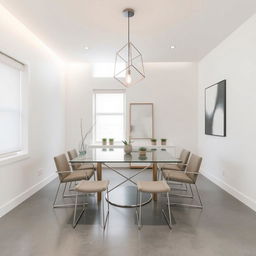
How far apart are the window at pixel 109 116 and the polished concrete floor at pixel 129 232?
8.99 feet

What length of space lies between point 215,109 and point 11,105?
3.98 meters

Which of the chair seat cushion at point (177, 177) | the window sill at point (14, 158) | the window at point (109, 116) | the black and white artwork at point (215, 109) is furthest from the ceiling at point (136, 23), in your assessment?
the chair seat cushion at point (177, 177)

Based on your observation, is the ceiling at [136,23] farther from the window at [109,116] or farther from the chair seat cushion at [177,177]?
the chair seat cushion at [177,177]

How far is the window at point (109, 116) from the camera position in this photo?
559 centimetres

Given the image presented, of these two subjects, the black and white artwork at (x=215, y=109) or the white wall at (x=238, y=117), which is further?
the black and white artwork at (x=215, y=109)

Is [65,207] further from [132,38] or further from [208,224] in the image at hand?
[132,38]

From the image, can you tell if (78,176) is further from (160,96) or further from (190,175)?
(160,96)

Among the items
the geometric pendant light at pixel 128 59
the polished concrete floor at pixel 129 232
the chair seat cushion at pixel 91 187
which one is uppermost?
the geometric pendant light at pixel 128 59

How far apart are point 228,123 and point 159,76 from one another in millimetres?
2515

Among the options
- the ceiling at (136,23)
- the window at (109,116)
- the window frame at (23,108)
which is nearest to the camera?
the ceiling at (136,23)

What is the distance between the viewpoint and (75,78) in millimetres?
5445

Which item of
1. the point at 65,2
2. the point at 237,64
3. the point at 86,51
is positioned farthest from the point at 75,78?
the point at 237,64

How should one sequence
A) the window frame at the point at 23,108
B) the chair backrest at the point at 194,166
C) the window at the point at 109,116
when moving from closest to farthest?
the chair backrest at the point at 194,166
the window frame at the point at 23,108
the window at the point at 109,116

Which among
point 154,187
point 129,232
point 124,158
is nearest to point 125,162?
point 124,158
